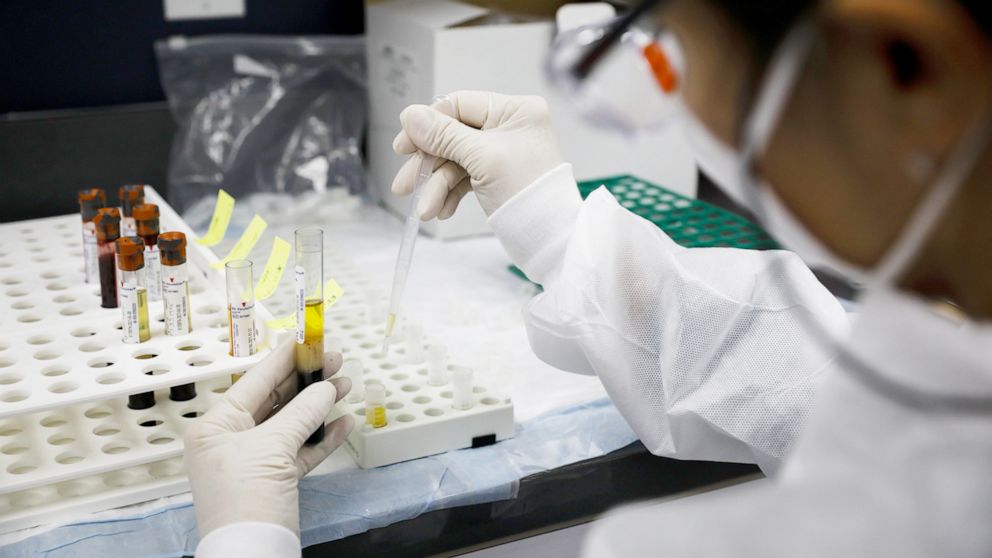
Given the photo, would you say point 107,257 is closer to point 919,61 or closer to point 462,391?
point 462,391

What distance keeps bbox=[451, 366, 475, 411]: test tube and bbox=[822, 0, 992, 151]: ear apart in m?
0.78

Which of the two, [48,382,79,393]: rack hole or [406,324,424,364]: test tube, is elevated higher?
[48,382,79,393]: rack hole

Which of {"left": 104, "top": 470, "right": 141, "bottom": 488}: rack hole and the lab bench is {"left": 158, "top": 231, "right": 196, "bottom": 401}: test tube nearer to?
{"left": 104, "top": 470, "right": 141, "bottom": 488}: rack hole

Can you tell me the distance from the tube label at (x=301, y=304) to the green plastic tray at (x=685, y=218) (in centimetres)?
67

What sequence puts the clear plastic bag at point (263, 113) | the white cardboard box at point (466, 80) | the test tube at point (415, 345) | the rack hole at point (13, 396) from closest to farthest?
the rack hole at point (13, 396) → the test tube at point (415, 345) → the white cardboard box at point (466, 80) → the clear plastic bag at point (263, 113)

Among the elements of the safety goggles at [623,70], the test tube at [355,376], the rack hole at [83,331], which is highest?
the safety goggles at [623,70]

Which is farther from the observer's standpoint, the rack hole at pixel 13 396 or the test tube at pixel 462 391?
the test tube at pixel 462 391

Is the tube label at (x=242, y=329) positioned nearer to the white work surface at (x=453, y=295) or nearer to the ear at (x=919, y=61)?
the white work surface at (x=453, y=295)

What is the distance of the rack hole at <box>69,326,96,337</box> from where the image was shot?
1.35m

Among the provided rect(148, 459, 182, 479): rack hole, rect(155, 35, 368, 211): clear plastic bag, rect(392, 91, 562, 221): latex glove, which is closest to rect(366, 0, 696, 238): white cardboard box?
rect(155, 35, 368, 211): clear plastic bag

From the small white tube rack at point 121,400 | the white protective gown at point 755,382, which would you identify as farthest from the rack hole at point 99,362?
the white protective gown at point 755,382

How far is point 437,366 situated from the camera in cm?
139

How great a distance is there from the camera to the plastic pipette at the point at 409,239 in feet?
4.27

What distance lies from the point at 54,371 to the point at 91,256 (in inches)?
14.6
